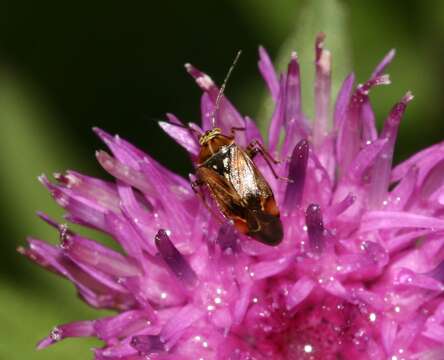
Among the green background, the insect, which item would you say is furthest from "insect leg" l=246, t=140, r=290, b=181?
the green background

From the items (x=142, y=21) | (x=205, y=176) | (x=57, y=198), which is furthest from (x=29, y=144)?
(x=205, y=176)

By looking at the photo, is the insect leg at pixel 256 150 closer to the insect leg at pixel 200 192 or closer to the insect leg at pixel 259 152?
the insect leg at pixel 259 152

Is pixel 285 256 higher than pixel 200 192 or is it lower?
lower

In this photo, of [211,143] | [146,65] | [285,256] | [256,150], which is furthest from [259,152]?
[146,65]

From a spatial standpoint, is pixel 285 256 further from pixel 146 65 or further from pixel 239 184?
pixel 146 65

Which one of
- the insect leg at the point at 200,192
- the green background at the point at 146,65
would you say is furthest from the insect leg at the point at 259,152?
the green background at the point at 146,65

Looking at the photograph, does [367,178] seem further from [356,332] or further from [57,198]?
[57,198]
